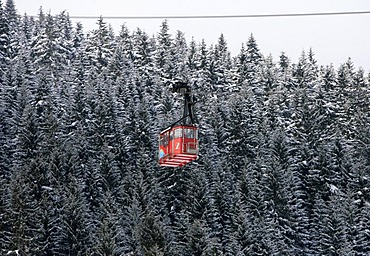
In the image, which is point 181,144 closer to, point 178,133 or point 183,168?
point 178,133

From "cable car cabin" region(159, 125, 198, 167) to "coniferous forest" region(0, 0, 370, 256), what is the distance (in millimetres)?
32681

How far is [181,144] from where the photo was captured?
33562 millimetres

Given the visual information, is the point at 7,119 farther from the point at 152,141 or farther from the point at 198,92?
the point at 198,92

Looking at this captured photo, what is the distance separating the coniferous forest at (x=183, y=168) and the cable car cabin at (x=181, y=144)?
32681 millimetres

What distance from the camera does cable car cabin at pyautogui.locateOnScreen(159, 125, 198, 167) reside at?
3366 centimetres

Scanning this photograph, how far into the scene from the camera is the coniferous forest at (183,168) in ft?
239

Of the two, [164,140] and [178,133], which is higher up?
[178,133]

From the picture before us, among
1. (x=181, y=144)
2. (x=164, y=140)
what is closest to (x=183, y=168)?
(x=164, y=140)

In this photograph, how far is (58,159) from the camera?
81625 mm

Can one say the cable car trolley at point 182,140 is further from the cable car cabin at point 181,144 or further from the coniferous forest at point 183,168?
the coniferous forest at point 183,168

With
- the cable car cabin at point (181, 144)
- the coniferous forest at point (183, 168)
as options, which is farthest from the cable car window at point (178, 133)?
the coniferous forest at point (183, 168)

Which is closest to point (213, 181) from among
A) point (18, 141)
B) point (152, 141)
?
point (152, 141)

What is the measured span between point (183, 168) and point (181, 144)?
164 ft

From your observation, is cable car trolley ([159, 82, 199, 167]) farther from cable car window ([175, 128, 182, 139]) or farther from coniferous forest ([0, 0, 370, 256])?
coniferous forest ([0, 0, 370, 256])
